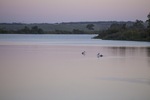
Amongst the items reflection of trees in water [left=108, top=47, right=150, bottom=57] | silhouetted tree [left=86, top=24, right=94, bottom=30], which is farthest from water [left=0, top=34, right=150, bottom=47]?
silhouetted tree [left=86, top=24, right=94, bottom=30]

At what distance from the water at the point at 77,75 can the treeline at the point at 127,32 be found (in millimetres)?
365

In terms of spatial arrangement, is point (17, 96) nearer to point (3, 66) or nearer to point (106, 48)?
point (3, 66)

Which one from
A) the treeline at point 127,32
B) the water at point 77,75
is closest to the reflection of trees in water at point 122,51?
the water at point 77,75

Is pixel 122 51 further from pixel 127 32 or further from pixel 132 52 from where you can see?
pixel 127 32

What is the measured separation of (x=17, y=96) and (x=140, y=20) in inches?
165

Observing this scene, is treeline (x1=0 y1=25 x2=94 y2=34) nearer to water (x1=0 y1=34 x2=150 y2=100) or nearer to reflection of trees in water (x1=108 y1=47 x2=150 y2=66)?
water (x1=0 y1=34 x2=150 y2=100)

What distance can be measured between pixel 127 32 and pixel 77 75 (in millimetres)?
2480

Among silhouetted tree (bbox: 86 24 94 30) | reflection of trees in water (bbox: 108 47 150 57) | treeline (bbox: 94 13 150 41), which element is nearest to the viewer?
silhouetted tree (bbox: 86 24 94 30)

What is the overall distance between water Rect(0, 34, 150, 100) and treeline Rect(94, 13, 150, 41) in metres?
0.36

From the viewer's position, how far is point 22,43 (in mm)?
12562

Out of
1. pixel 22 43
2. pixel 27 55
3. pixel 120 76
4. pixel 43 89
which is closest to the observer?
pixel 43 89

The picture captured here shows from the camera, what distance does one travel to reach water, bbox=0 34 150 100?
504 cm

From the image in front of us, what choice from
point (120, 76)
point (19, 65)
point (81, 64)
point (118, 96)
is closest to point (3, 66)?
point (19, 65)

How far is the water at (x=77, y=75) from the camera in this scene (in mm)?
5039
